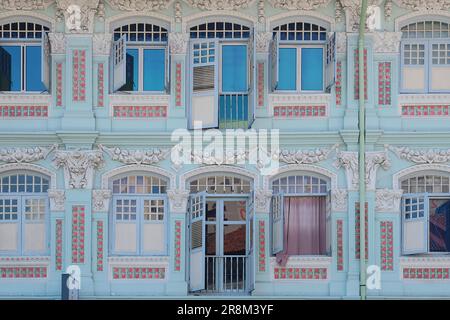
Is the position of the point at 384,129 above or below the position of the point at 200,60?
below

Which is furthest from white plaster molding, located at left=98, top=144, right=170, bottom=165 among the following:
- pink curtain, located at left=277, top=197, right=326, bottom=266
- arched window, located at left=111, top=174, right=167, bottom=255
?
pink curtain, located at left=277, top=197, right=326, bottom=266

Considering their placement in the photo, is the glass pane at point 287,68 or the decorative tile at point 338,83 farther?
the glass pane at point 287,68

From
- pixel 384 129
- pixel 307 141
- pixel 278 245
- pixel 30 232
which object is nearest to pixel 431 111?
pixel 384 129

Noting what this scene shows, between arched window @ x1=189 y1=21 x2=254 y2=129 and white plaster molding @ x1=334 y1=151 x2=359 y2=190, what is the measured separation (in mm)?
1793

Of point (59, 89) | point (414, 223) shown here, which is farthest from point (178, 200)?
point (414, 223)

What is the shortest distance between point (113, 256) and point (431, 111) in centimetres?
649

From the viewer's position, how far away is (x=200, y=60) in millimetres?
21766

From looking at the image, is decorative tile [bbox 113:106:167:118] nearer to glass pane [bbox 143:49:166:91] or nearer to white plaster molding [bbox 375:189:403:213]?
glass pane [bbox 143:49:166:91]

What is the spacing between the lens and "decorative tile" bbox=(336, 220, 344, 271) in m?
21.4

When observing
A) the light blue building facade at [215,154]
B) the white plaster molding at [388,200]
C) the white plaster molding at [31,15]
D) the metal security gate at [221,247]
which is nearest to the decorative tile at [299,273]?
the light blue building facade at [215,154]

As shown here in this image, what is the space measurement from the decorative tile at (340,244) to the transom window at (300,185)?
0.72 meters

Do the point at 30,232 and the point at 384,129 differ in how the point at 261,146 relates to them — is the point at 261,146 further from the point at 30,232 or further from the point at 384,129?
the point at 30,232

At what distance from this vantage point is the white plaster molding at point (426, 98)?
21.7 meters

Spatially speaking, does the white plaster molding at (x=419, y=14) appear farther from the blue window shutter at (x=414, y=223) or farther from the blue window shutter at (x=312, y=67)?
the blue window shutter at (x=414, y=223)
